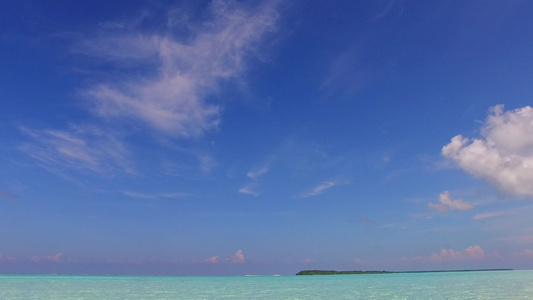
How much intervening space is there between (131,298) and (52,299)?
5308mm

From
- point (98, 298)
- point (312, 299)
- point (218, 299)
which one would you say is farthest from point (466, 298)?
point (98, 298)

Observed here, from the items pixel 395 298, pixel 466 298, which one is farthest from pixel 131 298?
pixel 466 298

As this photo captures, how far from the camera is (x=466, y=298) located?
2512 cm

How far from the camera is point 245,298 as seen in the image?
2756 centimetres

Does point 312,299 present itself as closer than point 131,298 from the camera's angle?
Yes

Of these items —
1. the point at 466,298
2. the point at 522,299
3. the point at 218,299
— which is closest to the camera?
the point at 522,299

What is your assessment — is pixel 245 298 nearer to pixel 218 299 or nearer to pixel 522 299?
pixel 218 299

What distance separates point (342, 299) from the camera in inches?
1008

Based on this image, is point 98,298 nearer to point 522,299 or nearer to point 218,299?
point 218,299

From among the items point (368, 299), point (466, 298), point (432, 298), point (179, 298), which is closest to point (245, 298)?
point (179, 298)

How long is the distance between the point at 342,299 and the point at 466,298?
27.1ft

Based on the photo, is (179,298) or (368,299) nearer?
(368,299)

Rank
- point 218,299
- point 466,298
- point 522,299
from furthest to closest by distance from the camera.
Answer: point 218,299, point 466,298, point 522,299

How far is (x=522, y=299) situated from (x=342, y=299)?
1096cm
